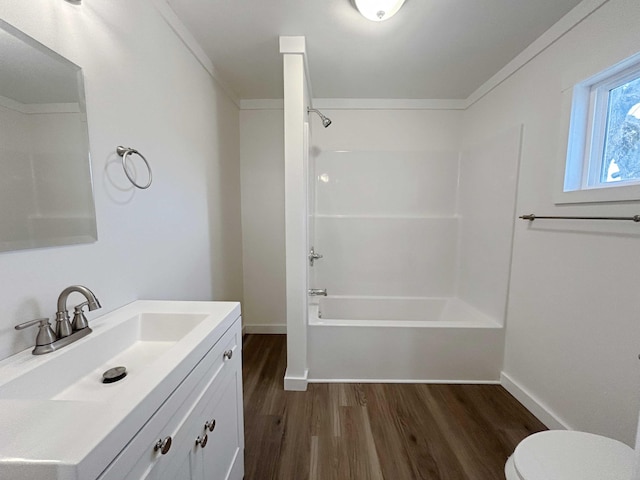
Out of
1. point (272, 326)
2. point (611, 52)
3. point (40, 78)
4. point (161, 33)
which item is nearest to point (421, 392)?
point (272, 326)

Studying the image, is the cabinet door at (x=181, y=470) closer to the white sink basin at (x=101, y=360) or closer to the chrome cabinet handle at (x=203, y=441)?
the chrome cabinet handle at (x=203, y=441)

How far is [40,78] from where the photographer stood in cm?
80

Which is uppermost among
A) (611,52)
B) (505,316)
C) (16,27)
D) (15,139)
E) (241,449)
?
(611,52)

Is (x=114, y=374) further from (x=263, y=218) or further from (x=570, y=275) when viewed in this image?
(x=570, y=275)

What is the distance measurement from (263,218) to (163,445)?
220cm

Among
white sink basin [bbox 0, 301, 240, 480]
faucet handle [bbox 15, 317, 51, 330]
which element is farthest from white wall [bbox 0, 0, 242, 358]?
white sink basin [bbox 0, 301, 240, 480]

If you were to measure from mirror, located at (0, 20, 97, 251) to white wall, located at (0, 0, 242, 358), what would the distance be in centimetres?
4

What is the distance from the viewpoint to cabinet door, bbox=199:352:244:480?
888 millimetres

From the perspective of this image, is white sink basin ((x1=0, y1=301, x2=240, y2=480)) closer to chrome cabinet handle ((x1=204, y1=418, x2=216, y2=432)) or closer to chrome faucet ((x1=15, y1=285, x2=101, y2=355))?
chrome faucet ((x1=15, y1=285, x2=101, y2=355))

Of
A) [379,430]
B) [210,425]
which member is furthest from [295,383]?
[210,425]

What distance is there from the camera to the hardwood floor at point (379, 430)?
1298mm

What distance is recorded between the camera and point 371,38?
1661 mm

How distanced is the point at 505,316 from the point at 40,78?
2795 mm

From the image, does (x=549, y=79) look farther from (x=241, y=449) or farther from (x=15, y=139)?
(x=241, y=449)
